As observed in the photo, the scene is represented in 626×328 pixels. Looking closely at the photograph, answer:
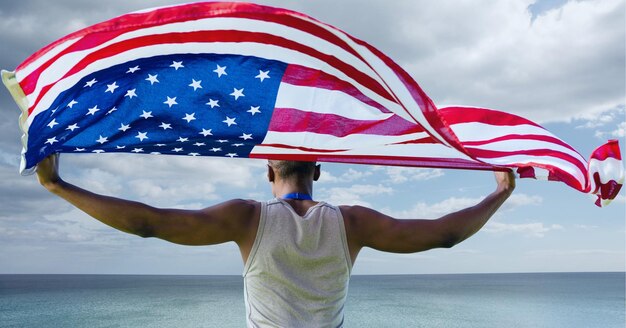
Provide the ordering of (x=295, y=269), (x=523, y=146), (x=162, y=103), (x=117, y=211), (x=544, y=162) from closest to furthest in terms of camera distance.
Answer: (x=117, y=211), (x=295, y=269), (x=162, y=103), (x=544, y=162), (x=523, y=146)

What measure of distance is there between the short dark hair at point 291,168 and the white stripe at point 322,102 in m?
0.55

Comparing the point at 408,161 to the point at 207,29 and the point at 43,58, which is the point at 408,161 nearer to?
the point at 207,29

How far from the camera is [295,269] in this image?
235cm

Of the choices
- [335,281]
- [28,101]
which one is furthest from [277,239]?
[28,101]

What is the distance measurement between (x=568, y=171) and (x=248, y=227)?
2288 mm

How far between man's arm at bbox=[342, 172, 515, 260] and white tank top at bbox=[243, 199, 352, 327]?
114 millimetres

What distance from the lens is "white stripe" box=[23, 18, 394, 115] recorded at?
278 centimetres

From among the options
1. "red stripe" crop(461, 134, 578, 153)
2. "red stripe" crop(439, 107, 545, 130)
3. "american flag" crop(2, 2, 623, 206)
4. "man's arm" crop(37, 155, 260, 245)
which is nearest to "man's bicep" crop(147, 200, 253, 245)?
"man's arm" crop(37, 155, 260, 245)

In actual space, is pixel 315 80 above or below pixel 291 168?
above

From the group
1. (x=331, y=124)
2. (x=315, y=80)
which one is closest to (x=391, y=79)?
(x=315, y=80)

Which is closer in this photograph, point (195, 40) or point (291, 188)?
point (291, 188)

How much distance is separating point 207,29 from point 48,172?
109cm

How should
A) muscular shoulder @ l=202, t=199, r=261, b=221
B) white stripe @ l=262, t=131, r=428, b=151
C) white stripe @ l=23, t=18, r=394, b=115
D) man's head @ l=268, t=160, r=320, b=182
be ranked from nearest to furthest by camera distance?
muscular shoulder @ l=202, t=199, r=261, b=221 → man's head @ l=268, t=160, r=320, b=182 → white stripe @ l=23, t=18, r=394, b=115 → white stripe @ l=262, t=131, r=428, b=151

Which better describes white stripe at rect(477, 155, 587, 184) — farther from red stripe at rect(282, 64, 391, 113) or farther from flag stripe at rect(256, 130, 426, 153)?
red stripe at rect(282, 64, 391, 113)
